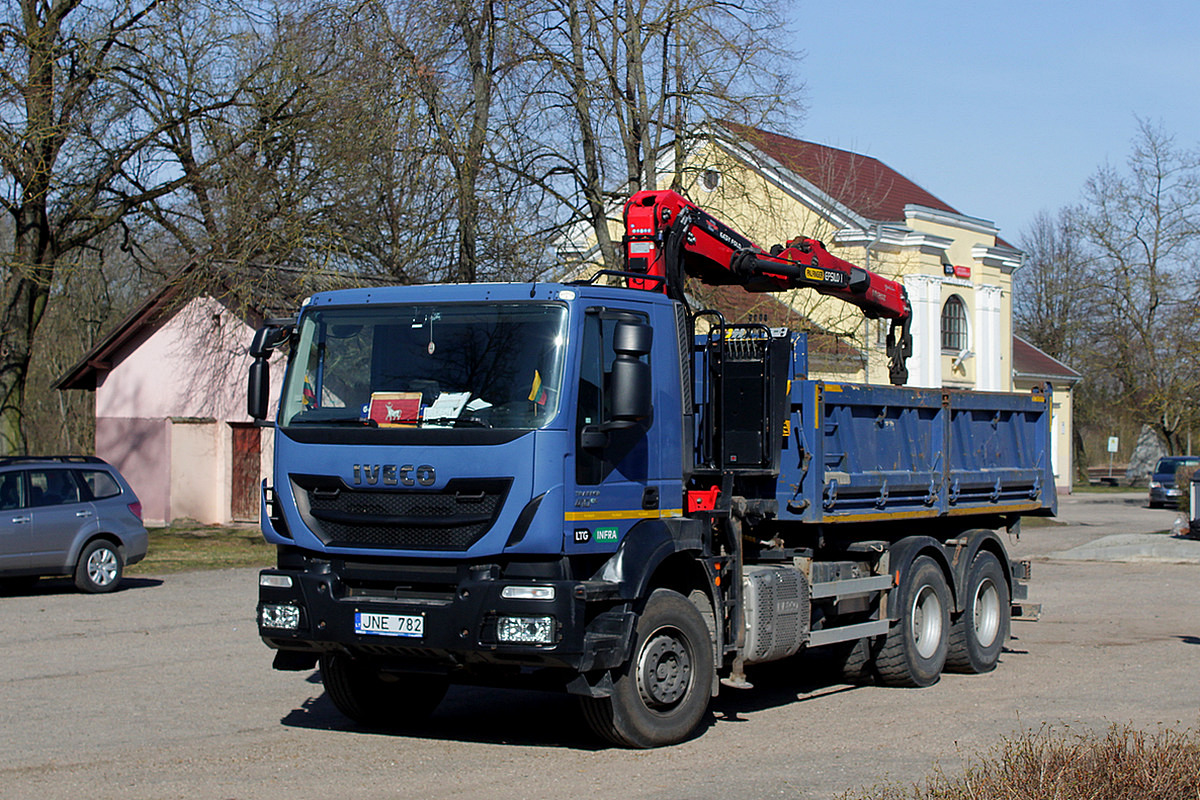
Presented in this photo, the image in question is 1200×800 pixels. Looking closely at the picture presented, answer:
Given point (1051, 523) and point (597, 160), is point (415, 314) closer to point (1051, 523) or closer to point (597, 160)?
point (597, 160)

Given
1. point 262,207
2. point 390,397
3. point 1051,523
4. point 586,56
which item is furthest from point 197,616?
point 1051,523

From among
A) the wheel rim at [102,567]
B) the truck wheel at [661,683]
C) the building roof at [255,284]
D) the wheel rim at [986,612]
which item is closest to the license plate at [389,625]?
the truck wheel at [661,683]

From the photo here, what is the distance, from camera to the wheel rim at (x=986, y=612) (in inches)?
486

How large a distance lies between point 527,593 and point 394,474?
3.62 ft

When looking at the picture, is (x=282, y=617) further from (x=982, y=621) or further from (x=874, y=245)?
(x=874, y=245)

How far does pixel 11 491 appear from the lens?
17.1 m

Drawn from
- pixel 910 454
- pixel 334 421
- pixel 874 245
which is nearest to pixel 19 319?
pixel 874 245

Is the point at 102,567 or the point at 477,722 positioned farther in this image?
the point at 102,567

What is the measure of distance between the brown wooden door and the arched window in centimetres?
2321

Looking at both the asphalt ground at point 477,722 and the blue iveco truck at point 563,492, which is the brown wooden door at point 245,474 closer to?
the asphalt ground at point 477,722

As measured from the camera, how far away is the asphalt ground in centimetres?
760

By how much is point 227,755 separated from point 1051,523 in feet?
103

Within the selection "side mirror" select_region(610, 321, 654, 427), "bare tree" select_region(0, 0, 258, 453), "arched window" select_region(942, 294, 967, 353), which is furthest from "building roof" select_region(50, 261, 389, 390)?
"arched window" select_region(942, 294, 967, 353)

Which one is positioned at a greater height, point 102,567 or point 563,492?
point 563,492
